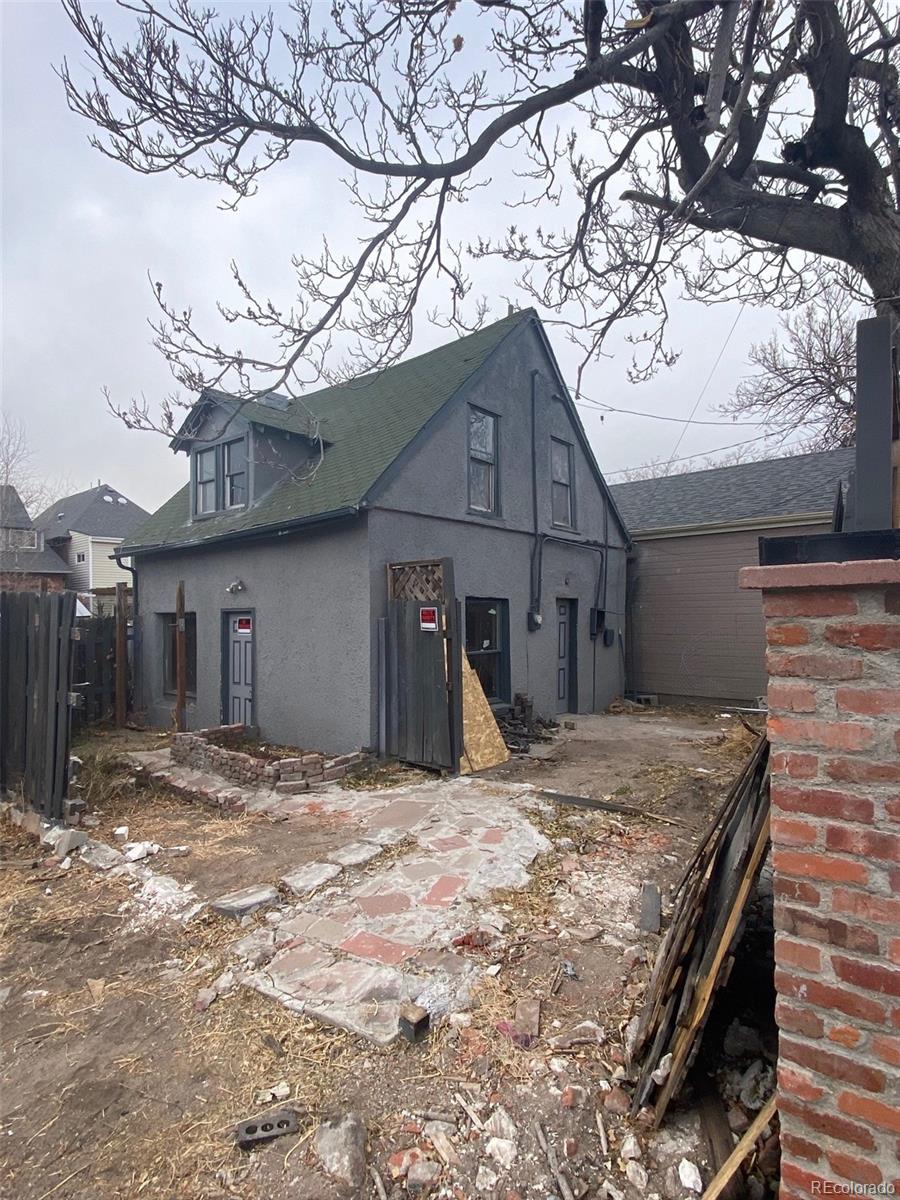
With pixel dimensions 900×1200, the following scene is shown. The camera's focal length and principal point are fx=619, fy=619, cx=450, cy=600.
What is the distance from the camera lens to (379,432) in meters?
9.08

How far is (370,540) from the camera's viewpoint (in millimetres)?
7559

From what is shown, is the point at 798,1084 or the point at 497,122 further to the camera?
the point at 497,122

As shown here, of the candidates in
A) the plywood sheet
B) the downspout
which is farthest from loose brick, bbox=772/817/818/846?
the downspout

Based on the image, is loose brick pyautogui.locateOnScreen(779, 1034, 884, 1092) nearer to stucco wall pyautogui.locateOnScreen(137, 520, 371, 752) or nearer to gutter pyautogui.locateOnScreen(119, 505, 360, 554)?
stucco wall pyautogui.locateOnScreen(137, 520, 371, 752)

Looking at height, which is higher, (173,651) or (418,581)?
(418,581)

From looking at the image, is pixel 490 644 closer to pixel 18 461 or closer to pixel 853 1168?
pixel 853 1168

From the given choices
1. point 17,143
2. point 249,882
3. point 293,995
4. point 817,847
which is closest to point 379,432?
point 17,143

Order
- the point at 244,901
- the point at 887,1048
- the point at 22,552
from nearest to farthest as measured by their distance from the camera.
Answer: the point at 887,1048 → the point at 244,901 → the point at 22,552

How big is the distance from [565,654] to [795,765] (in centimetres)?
993

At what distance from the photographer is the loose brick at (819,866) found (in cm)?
156

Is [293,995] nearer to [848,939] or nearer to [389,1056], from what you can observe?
[389,1056]

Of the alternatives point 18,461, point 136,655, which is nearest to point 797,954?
point 136,655

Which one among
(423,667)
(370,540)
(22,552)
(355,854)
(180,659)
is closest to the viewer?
(355,854)

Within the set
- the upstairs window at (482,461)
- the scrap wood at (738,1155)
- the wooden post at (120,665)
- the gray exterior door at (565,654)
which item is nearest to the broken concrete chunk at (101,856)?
the scrap wood at (738,1155)
